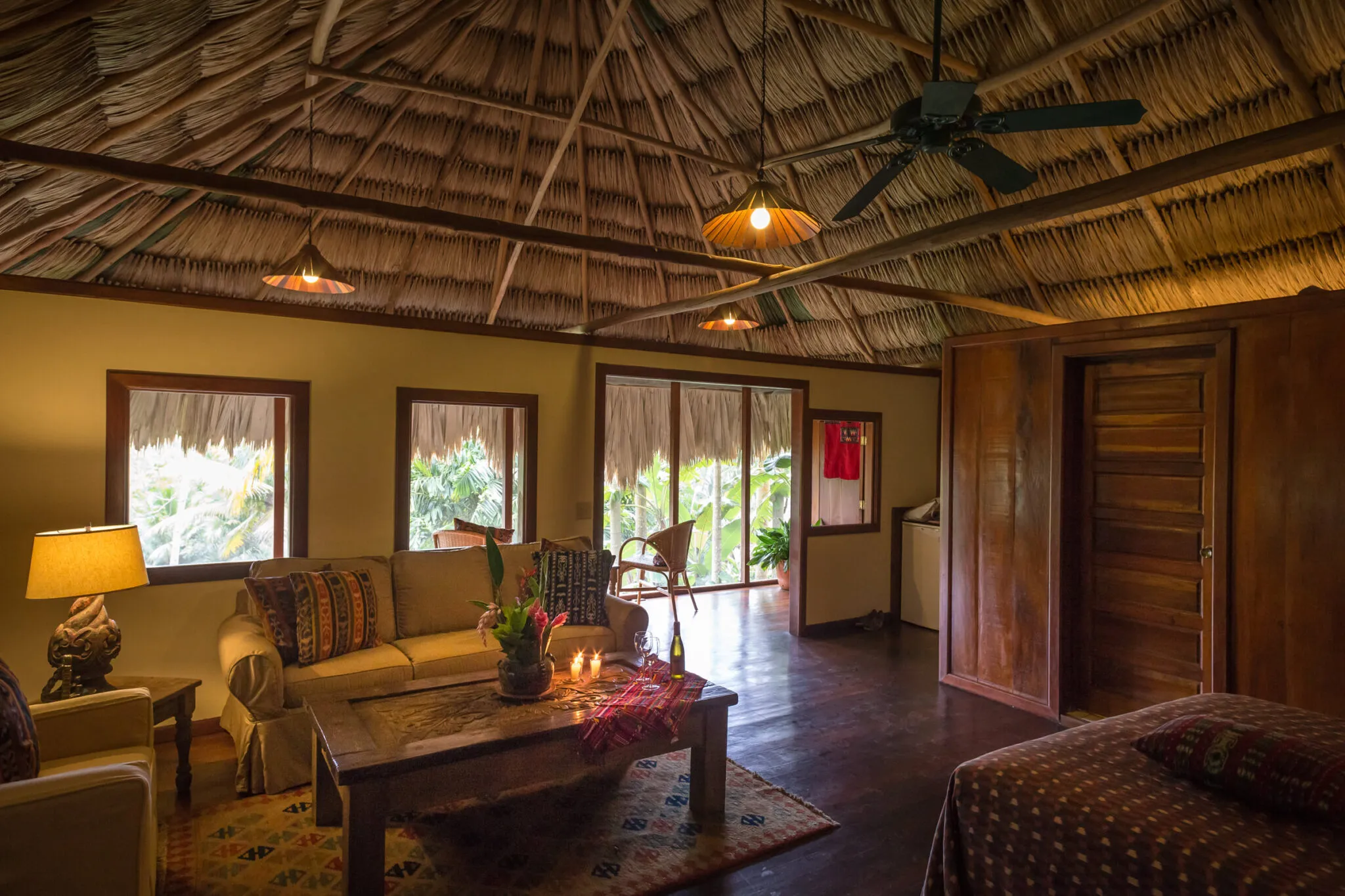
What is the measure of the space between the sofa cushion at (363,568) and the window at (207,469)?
0.37m

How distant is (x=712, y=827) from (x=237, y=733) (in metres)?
2.23

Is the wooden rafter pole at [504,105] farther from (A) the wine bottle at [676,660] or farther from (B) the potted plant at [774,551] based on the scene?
(B) the potted plant at [774,551]

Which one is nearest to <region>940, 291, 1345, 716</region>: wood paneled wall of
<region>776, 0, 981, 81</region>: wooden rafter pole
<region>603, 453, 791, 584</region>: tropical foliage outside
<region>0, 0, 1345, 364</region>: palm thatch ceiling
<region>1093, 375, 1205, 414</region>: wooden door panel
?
<region>1093, 375, 1205, 414</region>: wooden door panel

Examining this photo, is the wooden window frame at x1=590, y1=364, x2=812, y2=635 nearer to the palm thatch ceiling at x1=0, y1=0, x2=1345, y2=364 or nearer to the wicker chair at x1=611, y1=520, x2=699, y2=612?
the palm thatch ceiling at x1=0, y1=0, x2=1345, y2=364

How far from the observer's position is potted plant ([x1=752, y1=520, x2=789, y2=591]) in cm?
781

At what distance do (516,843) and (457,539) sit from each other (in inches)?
114

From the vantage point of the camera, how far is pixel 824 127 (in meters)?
4.51

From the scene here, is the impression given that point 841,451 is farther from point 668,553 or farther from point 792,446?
point 668,553

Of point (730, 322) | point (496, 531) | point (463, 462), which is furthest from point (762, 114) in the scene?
point (463, 462)

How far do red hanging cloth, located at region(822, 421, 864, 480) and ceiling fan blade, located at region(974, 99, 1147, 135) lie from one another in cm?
450

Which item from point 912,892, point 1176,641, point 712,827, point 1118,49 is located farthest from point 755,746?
point 1118,49

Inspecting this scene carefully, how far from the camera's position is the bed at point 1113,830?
1.56m

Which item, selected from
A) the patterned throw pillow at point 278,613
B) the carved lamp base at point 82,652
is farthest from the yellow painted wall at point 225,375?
the carved lamp base at point 82,652

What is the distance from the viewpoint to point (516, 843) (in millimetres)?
2754
